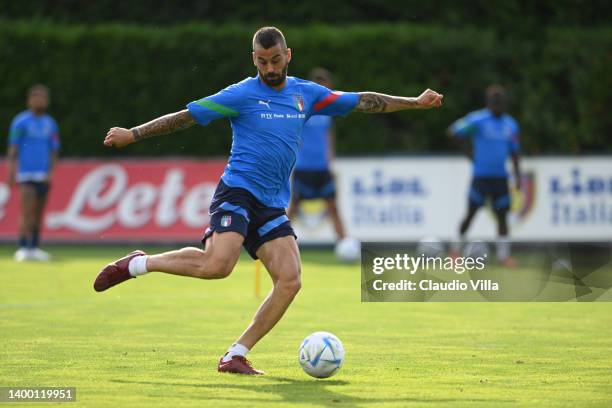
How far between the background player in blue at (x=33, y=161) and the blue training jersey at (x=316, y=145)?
160 inches

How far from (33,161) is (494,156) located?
7313 millimetres

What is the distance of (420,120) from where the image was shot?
23578 mm

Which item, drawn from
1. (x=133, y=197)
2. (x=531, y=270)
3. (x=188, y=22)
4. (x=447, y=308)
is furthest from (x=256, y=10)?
(x=447, y=308)

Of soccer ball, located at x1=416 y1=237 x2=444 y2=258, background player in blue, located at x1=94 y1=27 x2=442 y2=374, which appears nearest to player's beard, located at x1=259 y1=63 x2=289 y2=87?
background player in blue, located at x1=94 y1=27 x2=442 y2=374

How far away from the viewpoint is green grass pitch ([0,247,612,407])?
757cm

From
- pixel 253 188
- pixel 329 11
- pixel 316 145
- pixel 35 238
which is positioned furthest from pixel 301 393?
pixel 329 11

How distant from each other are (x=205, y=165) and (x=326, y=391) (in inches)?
537

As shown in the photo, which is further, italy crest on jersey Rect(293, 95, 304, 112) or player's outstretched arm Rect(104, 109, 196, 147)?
italy crest on jersey Rect(293, 95, 304, 112)

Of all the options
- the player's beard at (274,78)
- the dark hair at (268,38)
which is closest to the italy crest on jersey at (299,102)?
the player's beard at (274,78)

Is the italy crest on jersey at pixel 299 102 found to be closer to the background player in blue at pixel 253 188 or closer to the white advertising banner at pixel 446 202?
the background player in blue at pixel 253 188

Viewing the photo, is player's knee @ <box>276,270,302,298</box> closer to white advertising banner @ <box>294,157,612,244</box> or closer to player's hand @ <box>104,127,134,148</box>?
player's hand @ <box>104,127,134,148</box>

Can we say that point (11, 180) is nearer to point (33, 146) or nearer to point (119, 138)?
point (33, 146)

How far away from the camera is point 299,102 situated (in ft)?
28.6

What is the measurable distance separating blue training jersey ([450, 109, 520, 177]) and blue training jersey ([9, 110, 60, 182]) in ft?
21.4
